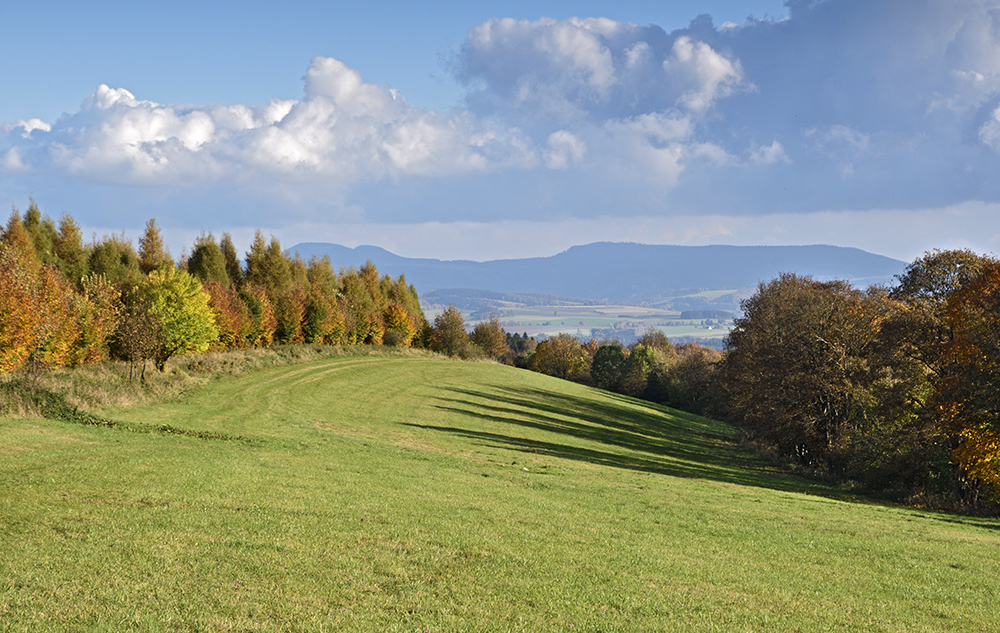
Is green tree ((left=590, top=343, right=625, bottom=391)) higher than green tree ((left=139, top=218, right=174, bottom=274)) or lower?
lower

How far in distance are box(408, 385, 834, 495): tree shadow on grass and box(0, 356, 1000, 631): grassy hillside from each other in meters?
8.45

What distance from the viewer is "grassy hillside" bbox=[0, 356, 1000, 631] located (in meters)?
9.70

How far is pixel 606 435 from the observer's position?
52.5 metres

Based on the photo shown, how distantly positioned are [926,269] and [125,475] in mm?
44365

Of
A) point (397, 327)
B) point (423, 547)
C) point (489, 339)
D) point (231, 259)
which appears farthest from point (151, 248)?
point (423, 547)

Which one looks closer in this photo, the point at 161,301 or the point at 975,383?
the point at 975,383

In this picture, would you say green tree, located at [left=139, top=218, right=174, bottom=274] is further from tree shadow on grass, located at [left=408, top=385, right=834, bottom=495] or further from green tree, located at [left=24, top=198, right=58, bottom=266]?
tree shadow on grass, located at [left=408, top=385, right=834, bottom=495]

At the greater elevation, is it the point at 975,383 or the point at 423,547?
the point at 975,383

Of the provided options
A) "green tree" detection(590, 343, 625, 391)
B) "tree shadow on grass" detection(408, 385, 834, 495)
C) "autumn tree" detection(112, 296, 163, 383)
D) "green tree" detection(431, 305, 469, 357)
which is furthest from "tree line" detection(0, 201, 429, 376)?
"green tree" detection(590, 343, 625, 391)

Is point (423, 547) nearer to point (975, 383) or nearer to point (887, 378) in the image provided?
point (975, 383)

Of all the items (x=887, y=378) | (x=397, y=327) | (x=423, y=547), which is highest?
(x=397, y=327)

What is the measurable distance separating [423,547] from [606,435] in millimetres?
41202

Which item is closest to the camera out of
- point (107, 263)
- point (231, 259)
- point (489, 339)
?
point (107, 263)

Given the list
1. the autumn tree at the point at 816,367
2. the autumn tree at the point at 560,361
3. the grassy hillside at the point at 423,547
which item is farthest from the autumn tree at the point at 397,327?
the grassy hillside at the point at 423,547
